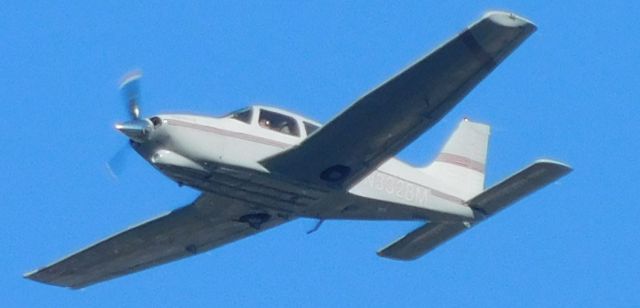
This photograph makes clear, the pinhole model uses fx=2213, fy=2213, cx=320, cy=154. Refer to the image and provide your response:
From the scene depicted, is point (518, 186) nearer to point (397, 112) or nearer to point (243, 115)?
point (397, 112)

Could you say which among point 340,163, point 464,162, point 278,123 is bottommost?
point 340,163

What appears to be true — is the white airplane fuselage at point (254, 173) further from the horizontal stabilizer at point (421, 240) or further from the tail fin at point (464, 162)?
the tail fin at point (464, 162)

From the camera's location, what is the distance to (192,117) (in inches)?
1710

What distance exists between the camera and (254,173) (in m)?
43.7

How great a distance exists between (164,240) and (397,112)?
793 centimetres

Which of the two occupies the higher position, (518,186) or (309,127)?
(309,127)

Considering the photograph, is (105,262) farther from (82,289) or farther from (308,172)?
(308,172)

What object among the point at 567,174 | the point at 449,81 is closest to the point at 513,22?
the point at 449,81

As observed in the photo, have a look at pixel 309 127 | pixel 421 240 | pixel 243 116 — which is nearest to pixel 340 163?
pixel 309 127

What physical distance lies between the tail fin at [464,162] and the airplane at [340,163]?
0.40 feet

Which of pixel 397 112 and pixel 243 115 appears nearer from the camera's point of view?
pixel 397 112

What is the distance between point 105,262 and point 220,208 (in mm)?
4765

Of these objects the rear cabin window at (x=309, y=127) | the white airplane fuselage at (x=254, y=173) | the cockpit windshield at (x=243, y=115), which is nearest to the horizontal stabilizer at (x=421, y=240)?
the white airplane fuselage at (x=254, y=173)

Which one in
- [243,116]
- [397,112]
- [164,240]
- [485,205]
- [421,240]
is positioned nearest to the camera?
[397,112]
